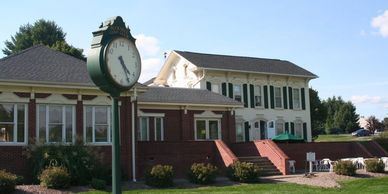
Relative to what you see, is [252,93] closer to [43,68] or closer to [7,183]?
[43,68]

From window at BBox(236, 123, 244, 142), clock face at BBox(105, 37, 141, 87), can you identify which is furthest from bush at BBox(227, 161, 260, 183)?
clock face at BBox(105, 37, 141, 87)

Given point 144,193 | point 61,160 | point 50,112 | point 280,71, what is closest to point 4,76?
point 50,112

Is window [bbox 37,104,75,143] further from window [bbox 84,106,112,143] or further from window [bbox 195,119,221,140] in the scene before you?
window [bbox 195,119,221,140]

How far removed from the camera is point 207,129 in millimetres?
33812

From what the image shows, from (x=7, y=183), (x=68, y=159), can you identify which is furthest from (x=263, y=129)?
(x=7, y=183)

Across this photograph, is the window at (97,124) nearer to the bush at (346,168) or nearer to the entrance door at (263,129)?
the bush at (346,168)

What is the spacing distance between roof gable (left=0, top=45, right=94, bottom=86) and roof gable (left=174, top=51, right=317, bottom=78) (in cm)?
1575

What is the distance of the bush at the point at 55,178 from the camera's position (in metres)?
20.5

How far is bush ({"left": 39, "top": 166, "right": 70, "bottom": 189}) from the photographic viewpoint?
20.5 meters

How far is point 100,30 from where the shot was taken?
688 cm

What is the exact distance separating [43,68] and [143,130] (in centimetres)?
859

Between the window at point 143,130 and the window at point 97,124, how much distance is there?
5905mm

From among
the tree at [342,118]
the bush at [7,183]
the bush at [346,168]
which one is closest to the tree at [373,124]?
the tree at [342,118]

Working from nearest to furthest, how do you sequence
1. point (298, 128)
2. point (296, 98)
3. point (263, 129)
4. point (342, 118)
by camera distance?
→ point (263, 129) < point (298, 128) < point (296, 98) < point (342, 118)
